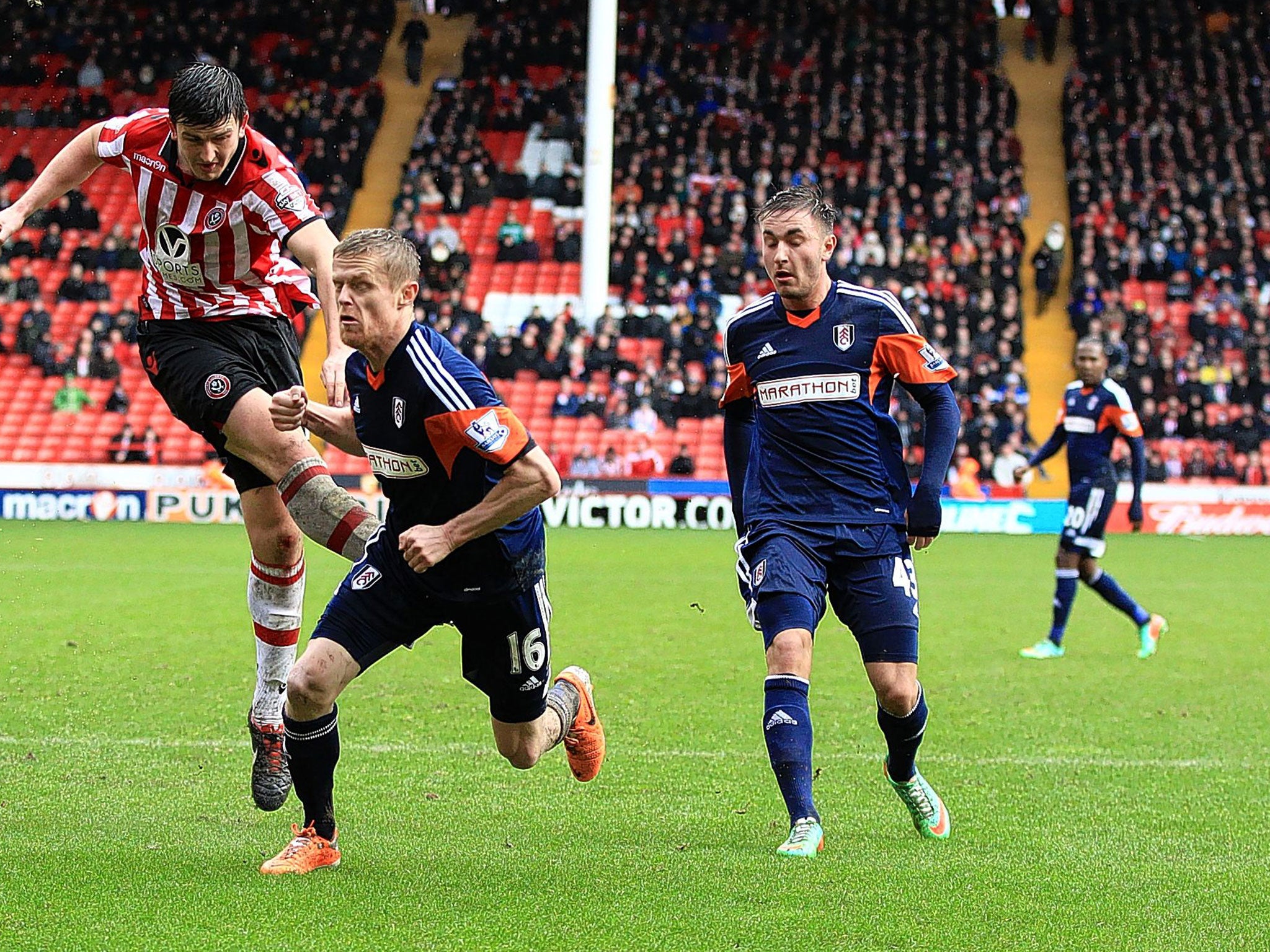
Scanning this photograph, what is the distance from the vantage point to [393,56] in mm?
34500

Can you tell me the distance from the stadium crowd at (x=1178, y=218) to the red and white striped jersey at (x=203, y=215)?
2067 centimetres

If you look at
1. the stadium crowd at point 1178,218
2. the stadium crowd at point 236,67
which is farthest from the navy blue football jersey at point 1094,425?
the stadium crowd at point 236,67

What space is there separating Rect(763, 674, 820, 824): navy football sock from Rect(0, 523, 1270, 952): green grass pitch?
21cm

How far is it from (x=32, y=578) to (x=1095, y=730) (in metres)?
10.8

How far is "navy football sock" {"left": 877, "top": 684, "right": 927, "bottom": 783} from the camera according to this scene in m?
5.40

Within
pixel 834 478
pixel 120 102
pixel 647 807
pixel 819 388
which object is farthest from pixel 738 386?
pixel 120 102

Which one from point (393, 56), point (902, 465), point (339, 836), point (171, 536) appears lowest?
point (171, 536)

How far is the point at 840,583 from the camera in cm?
545

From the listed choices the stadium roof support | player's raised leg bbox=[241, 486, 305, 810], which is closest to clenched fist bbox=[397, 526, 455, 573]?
player's raised leg bbox=[241, 486, 305, 810]

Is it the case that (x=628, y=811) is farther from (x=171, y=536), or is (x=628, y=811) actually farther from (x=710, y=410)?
(x=710, y=410)

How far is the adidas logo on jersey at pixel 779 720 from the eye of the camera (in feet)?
16.8

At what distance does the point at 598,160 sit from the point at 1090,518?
16.5 meters

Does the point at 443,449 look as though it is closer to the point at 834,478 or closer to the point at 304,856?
the point at 304,856

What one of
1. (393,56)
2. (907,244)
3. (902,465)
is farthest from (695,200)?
(902,465)
